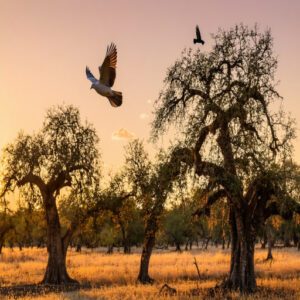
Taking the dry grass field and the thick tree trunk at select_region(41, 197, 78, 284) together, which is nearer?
the dry grass field

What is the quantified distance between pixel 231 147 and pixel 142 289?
30.8 ft

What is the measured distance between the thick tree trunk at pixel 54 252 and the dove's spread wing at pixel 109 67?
22.8 meters

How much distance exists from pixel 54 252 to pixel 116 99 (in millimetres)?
24664

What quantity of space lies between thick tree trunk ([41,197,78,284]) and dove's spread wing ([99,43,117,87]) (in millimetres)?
22797

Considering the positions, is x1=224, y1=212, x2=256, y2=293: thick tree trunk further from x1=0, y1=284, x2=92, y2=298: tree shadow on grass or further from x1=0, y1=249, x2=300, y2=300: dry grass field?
x1=0, y1=284, x2=92, y2=298: tree shadow on grass

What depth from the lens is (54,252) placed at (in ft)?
115

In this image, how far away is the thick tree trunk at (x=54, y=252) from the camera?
113 ft

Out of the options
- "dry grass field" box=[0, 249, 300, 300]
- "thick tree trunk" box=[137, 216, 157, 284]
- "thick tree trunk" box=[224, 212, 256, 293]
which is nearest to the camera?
"dry grass field" box=[0, 249, 300, 300]

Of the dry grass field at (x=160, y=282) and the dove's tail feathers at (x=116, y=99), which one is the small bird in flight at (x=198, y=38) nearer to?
the dove's tail feathers at (x=116, y=99)

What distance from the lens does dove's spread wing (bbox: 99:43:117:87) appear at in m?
13.0

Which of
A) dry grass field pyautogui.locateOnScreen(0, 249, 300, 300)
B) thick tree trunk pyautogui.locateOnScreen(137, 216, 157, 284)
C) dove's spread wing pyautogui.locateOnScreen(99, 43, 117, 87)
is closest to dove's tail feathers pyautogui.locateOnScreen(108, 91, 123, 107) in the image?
dove's spread wing pyautogui.locateOnScreen(99, 43, 117, 87)

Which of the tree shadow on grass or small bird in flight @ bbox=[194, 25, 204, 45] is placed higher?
small bird in flight @ bbox=[194, 25, 204, 45]

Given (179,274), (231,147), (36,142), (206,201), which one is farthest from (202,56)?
(179,274)

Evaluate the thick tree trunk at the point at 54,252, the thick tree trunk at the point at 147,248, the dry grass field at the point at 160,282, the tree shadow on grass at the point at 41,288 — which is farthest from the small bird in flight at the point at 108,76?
the thick tree trunk at the point at 54,252
